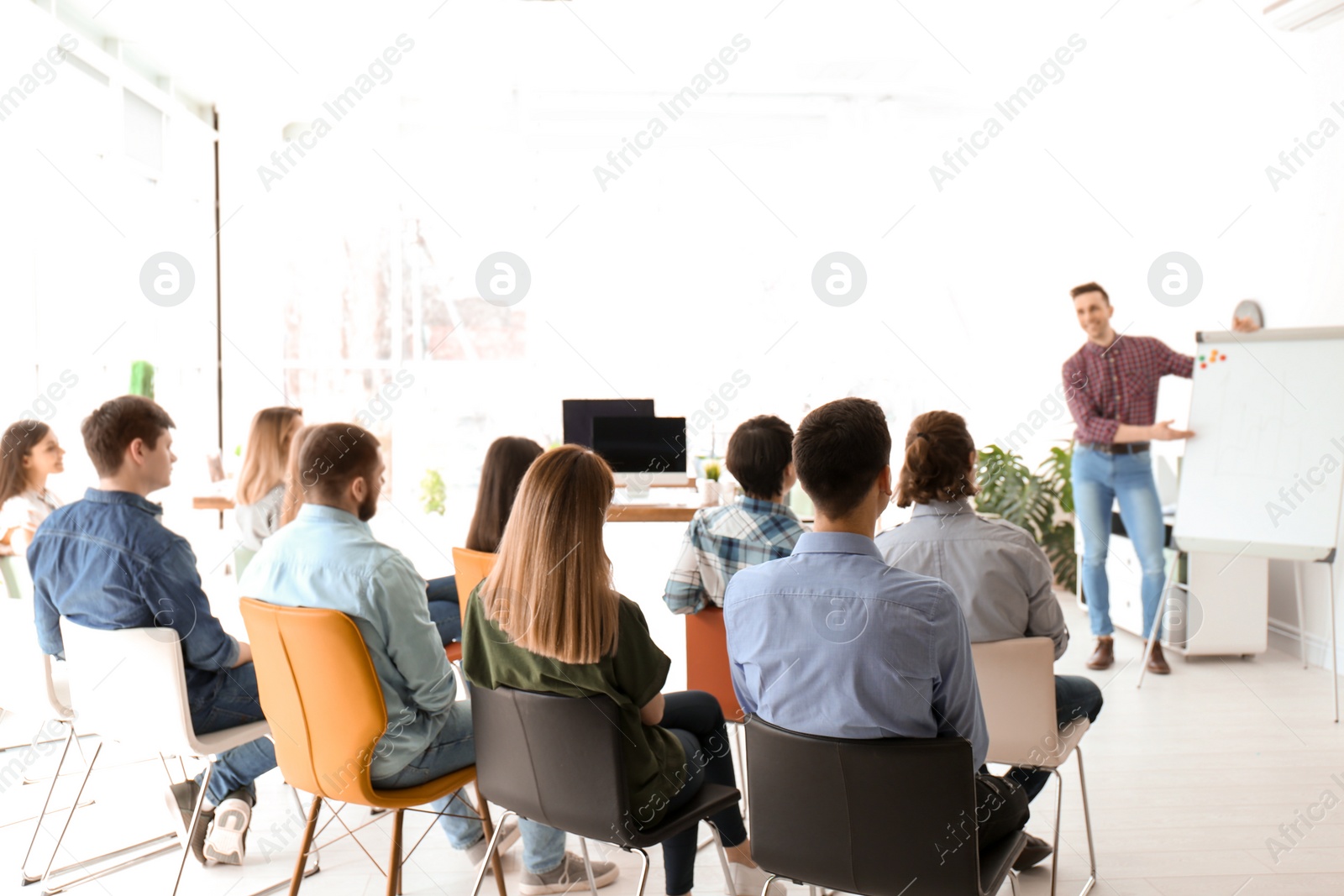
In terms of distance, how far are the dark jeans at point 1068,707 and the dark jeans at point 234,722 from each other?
184 centimetres

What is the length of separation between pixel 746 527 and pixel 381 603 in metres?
0.92

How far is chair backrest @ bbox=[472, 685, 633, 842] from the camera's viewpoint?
5.63 ft

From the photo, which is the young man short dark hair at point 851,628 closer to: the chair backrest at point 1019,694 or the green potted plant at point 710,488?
the chair backrest at point 1019,694

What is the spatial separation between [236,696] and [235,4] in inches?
175

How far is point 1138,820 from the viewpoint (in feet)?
9.43

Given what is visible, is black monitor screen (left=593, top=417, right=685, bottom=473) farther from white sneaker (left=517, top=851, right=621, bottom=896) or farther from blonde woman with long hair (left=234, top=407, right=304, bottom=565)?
white sneaker (left=517, top=851, right=621, bottom=896)

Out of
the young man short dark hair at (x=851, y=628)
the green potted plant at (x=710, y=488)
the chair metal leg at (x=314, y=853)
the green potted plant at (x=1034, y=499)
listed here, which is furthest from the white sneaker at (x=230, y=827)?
the green potted plant at (x=1034, y=499)

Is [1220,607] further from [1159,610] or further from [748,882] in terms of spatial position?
Answer: [748,882]

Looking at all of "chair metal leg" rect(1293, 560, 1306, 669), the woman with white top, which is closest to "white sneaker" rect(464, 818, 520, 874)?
the woman with white top

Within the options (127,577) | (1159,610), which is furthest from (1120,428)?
(127,577)

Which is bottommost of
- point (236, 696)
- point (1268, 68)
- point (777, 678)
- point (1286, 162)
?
point (236, 696)

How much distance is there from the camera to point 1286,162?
4500mm

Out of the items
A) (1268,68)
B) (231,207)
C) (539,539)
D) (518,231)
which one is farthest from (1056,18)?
(231,207)

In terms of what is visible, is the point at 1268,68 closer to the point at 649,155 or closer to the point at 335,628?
the point at 649,155
